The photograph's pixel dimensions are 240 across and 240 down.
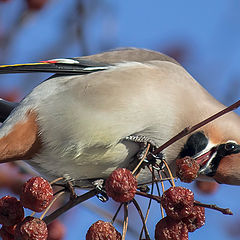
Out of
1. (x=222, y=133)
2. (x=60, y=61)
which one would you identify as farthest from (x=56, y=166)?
(x=222, y=133)

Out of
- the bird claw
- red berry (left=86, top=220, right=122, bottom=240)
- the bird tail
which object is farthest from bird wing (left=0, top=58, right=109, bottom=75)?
red berry (left=86, top=220, right=122, bottom=240)

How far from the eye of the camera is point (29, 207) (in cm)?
229

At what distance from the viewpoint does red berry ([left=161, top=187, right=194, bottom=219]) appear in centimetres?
218

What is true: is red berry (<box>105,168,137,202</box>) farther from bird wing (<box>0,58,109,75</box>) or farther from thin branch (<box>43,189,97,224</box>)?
bird wing (<box>0,58,109,75</box>)

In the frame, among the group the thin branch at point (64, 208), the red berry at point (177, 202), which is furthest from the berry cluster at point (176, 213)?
the thin branch at point (64, 208)

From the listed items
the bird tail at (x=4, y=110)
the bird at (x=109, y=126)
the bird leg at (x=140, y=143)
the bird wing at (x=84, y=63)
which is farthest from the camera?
the bird tail at (x=4, y=110)

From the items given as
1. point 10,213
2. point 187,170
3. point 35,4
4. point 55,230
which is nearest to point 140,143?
point 187,170

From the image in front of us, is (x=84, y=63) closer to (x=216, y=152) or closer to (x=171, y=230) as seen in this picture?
(x=216, y=152)

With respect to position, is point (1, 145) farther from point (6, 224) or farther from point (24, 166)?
point (6, 224)

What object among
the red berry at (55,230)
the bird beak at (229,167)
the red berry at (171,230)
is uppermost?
the red berry at (171,230)

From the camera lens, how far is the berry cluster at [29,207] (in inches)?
86.0

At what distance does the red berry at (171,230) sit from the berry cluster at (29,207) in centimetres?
44

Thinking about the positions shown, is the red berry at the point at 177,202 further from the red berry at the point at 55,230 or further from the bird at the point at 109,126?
the red berry at the point at 55,230

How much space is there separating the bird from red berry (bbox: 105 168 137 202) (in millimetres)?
543
